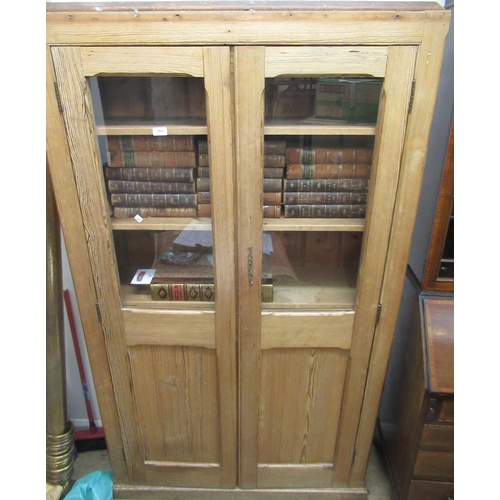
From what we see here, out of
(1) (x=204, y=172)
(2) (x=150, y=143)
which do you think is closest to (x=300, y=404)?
(1) (x=204, y=172)

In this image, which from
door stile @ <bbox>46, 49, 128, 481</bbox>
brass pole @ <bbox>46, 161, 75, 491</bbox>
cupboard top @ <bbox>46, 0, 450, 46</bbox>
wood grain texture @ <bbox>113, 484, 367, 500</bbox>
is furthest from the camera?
wood grain texture @ <bbox>113, 484, 367, 500</bbox>

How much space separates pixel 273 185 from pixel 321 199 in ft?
0.51

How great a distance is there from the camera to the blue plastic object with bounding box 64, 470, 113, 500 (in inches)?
56.6

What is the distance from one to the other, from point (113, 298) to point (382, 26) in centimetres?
100

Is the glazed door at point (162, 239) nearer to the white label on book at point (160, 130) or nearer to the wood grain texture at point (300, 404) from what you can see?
the white label on book at point (160, 130)

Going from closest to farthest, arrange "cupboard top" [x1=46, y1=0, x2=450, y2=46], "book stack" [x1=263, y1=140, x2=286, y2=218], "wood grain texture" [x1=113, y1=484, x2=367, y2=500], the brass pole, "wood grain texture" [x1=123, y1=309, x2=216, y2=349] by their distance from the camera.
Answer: "cupboard top" [x1=46, y1=0, x2=450, y2=46] → "book stack" [x1=263, y1=140, x2=286, y2=218] → "wood grain texture" [x1=123, y1=309, x2=216, y2=349] → the brass pole → "wood grain texture" [x1=113, y1=484, x2=367, y2=500]

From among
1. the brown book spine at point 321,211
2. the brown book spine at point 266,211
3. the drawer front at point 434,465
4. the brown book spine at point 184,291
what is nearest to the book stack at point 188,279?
the brown book spine at point 184,291

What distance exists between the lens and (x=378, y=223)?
105 cm

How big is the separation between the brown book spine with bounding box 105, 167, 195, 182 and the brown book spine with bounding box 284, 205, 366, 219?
1.01 ft

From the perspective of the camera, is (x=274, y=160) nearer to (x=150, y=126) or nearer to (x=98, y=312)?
(x=150, y=126)

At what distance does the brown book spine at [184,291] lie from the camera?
1205mm

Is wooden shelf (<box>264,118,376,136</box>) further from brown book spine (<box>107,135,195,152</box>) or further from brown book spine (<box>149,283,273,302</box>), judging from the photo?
brown book spine (<box>149,283,273,302</box>)

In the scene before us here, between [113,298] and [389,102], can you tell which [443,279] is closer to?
[389,102]

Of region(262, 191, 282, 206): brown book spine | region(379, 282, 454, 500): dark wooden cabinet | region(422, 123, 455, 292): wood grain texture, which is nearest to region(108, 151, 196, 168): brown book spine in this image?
region(262, 191, 282, 206): brown book spine
